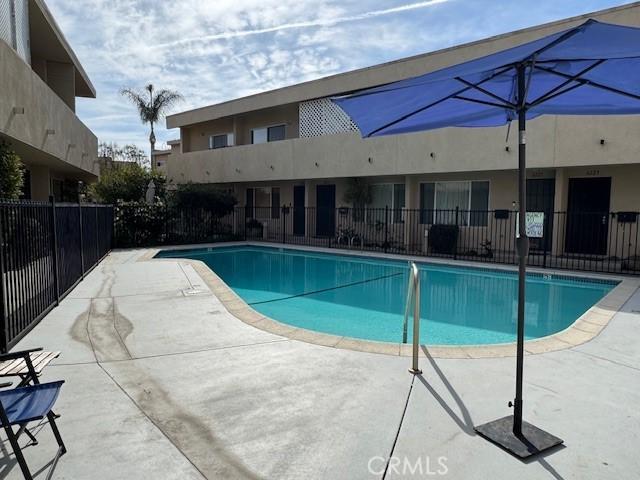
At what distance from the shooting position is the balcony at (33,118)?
8.43 m

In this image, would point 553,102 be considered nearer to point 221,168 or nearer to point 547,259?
point 547,259

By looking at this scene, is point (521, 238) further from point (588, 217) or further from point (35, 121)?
point (588, 217)

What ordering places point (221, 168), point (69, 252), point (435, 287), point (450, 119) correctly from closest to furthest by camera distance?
point (450, 119) → point (69, 252) → point (435, 287) → point (221, 168)

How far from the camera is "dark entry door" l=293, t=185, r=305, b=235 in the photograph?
22173mm

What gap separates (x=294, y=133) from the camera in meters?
21.9

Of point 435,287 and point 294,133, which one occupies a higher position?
point 294,133

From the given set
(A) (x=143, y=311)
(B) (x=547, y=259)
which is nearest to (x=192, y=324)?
(A) (x=143, y=311)

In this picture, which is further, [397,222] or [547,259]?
[397,222]

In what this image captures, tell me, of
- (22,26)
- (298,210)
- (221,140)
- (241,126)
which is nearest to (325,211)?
(298,210)

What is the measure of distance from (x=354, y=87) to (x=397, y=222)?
18.6 ft

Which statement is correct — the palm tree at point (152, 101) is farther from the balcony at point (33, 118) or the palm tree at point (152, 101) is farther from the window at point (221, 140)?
the balcony at point (33, 118)

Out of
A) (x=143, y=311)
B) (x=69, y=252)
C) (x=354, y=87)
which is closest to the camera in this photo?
(x=143, y=311)

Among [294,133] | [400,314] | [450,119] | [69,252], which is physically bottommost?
[400,314]

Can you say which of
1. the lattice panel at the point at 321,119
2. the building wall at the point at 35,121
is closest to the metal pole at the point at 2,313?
the building wall at the point at 35,121
